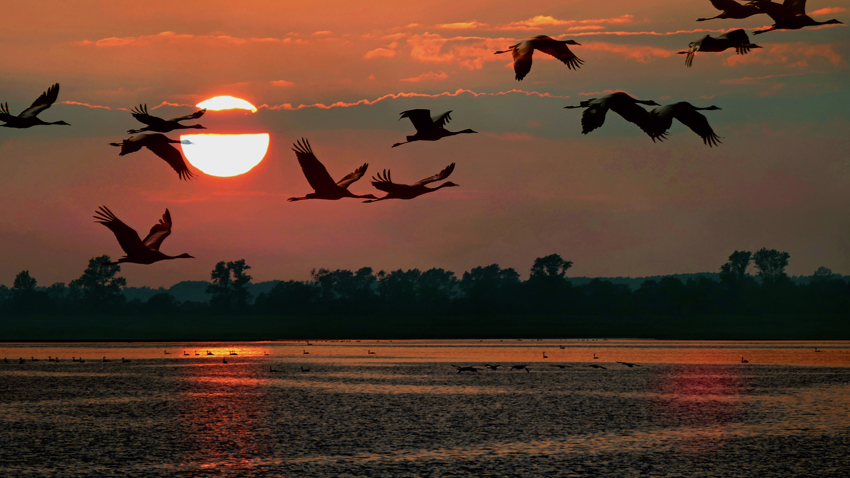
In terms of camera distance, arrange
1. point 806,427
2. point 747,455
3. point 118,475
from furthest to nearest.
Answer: point 806,427
point 747,455
point 118,475

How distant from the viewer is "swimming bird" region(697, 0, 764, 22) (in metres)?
16.4

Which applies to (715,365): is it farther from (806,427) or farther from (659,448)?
(659,448)

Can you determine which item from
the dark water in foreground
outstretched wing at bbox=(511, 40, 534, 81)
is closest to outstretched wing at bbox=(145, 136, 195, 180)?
outstretched wing at bbox=(511, 40, 534, 81)

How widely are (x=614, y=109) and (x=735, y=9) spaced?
12.1ft

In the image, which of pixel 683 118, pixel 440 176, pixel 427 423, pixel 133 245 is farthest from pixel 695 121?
pixel 427 423

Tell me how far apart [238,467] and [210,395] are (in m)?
37.2

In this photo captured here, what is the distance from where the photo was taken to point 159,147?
67.4 feet

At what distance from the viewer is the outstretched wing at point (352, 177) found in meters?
18.1

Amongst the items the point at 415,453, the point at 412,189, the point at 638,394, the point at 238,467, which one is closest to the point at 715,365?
the point at 638,394

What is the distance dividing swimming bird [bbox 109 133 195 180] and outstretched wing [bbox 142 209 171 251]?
110 cm

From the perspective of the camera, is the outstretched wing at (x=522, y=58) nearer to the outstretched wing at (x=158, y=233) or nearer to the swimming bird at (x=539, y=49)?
the swimming bird at (x=539, y=49)

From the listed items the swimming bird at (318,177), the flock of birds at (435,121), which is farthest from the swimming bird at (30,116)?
the swimming bird at (318,177)

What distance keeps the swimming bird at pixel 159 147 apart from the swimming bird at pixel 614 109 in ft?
28.0

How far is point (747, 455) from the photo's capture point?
45344mm
